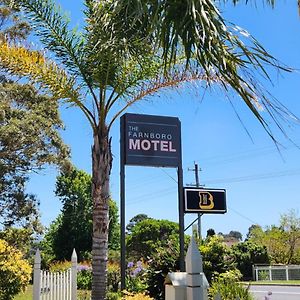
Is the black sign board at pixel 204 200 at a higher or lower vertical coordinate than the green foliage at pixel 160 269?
higher

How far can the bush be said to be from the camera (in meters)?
12.9

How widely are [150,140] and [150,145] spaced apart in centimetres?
13

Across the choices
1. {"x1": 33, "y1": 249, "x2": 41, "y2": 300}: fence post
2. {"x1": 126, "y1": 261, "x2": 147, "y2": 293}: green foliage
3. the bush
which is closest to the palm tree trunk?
{"x1": 33, "y1": 249, "x2": 41, "y2": 300}: fence post

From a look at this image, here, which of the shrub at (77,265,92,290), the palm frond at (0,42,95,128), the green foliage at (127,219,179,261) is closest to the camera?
the palm frond at (0,42,95,128)

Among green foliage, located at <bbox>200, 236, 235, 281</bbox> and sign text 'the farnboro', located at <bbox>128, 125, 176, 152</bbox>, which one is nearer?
green foliage, located at <bbox>200, 236, 235, 281</bbox>

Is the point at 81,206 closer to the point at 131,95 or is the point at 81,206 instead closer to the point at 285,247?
the point at 285,247

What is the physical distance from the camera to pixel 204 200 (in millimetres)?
12750

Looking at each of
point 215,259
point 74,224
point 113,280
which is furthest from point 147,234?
point 215,259

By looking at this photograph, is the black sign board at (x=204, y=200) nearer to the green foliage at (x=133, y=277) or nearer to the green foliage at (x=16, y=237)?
the green foliage at (x=133, y=277)

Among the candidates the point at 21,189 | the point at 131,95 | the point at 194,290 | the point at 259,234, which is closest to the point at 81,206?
the point at 21,189

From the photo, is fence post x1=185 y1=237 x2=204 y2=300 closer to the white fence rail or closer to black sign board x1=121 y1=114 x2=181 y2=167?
black sign board x1=121 y1=114 x2=181 y2=167

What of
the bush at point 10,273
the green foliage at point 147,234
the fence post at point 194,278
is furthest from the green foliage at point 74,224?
the fence post at point 194,278

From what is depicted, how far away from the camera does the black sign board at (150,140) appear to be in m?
12.0

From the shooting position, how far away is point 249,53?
432cm
